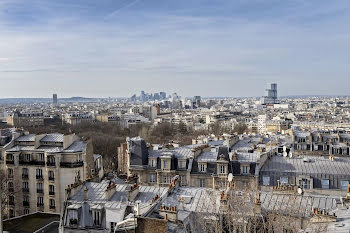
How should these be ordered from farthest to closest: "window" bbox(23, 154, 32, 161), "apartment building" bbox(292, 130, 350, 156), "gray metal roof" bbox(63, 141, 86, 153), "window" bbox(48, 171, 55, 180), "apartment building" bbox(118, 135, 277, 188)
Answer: "apartment building" bbox(292, 130, 350, 156), "window" bbox(23, 154, 32, 161), "gray metal roof" bbox(63, 141, 86, 153), "window" bbox(48, 171, 55, 180), "apartment building" bbox(118, 135, 277, 188)

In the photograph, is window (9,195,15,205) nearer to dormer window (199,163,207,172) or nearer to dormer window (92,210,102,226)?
dormer window (199,163,207,172)

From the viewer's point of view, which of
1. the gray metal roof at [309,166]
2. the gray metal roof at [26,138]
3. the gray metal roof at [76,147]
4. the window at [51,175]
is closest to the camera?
the gray metal roof at [309,166]

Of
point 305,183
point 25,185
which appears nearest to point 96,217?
point 305,183

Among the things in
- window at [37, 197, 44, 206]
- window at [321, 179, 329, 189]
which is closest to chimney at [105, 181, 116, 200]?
window at [321, 179, 329, 189]

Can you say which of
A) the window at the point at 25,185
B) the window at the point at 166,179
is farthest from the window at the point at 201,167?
the window at the point at 25,185

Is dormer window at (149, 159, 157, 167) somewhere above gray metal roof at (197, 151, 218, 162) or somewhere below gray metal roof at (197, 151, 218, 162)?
below

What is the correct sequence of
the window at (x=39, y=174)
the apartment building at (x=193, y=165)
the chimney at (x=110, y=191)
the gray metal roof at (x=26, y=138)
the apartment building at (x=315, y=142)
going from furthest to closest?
the apartment building at (x=315, y=142)
the gray metal roof at (x=26, y=138)
the window at (x=39, y=174)
the apartment building at (x=193, y=165)
the chimney at (x=110, y=191)

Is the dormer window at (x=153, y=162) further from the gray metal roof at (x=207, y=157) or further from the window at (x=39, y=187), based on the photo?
the window at (x=39, y=187)

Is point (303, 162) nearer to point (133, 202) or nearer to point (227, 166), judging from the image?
point (227, 166)
